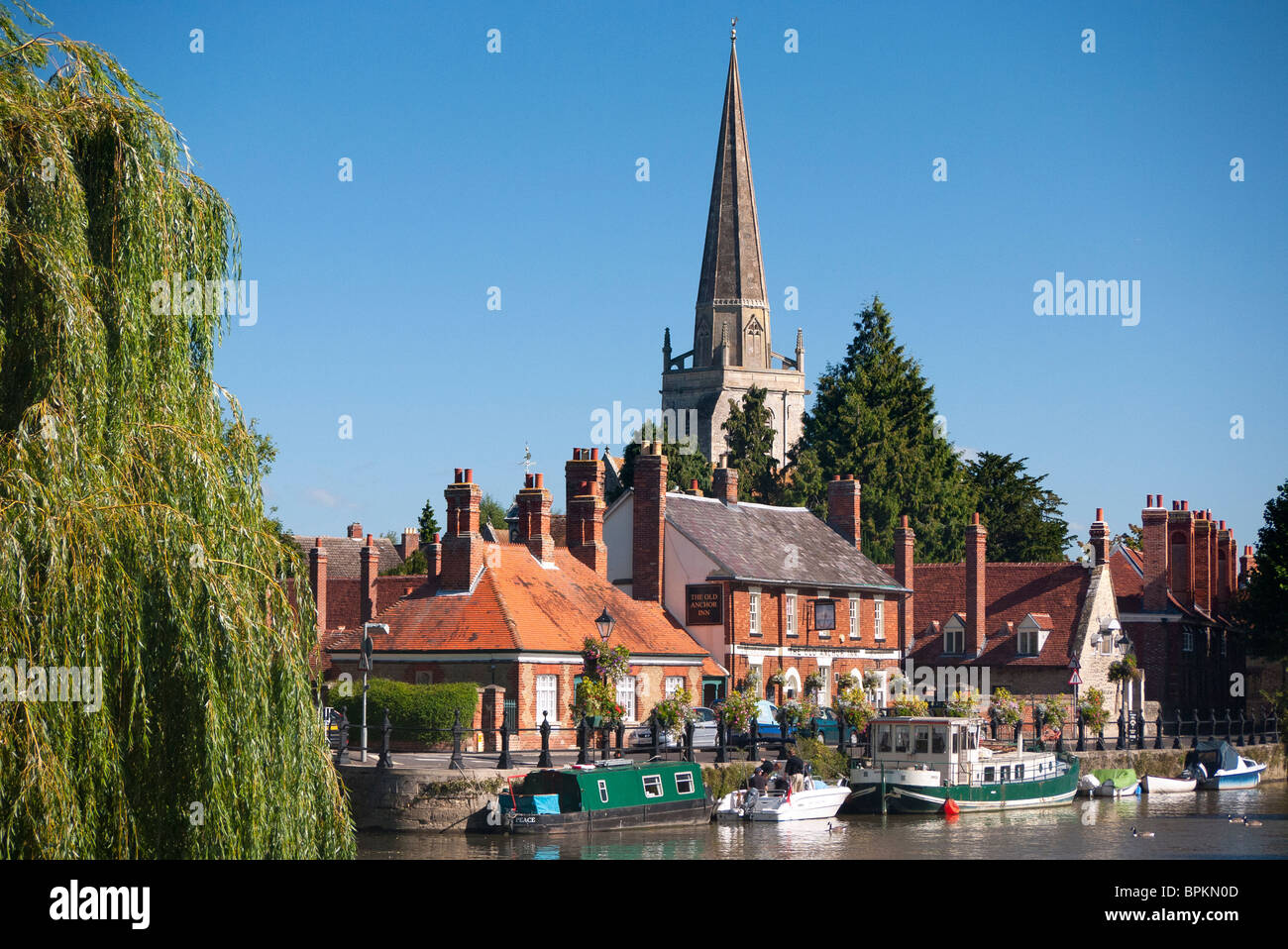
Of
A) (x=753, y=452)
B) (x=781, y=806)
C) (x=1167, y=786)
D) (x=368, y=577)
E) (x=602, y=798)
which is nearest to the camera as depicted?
(x=602, y=798)

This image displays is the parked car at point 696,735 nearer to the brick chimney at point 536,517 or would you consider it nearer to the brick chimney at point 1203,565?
the brick chimney at point 536,517

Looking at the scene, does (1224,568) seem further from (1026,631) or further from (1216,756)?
(1216,756)

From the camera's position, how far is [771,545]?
5838 cm

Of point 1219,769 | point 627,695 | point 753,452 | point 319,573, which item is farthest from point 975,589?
point 753,452

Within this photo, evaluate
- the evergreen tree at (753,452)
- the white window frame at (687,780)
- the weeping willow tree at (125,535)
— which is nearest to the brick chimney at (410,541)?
the evergreen tree at (753,452)

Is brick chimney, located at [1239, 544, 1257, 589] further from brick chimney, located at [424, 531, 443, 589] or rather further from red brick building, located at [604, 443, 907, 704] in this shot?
brick chimney, located at [424, 531, 443, 589]

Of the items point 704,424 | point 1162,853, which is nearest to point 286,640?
point 1162,853

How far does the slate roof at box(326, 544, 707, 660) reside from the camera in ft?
144

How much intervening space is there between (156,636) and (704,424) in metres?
138

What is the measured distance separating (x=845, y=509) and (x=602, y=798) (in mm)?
31154

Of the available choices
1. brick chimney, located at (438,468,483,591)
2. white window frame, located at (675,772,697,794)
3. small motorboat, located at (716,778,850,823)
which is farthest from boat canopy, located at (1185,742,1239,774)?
brick chimney, located at (438,468,483,591)

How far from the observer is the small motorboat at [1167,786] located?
52.9 metres

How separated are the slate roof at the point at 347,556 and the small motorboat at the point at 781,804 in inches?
1662
